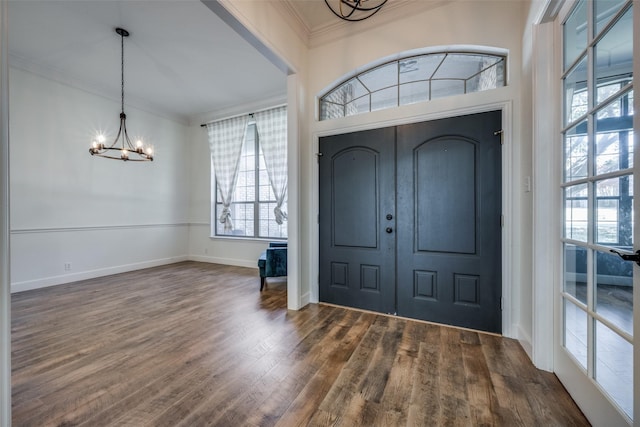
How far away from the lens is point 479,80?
2.45 m

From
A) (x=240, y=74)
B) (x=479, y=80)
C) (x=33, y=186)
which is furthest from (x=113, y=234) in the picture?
(x=479, y=80)

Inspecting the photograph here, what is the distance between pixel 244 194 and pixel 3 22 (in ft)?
14.3

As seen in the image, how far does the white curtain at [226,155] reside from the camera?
205 inches

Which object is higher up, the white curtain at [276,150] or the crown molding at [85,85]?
the crown molding at [85,85]

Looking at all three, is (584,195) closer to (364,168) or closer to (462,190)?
(462,190)

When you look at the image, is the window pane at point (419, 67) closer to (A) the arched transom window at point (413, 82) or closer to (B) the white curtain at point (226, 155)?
(A) the arched transom window at point (413, 82)

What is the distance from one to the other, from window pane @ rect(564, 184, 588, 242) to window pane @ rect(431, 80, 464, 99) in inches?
53.9

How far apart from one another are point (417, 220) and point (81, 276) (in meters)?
5.18

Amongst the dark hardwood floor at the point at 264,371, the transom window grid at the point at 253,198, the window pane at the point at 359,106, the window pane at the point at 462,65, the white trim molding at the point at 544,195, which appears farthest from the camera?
the transom window grid at the point at 253,198

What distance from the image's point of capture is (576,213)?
1.54 m

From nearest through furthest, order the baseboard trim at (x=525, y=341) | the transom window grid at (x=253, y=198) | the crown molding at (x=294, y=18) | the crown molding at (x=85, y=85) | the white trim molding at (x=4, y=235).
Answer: the white trim molding at (x=4, y=235) → the baseboard trim at (x=525, y=341) → the crown molding at (x=294, y=18) → the crown molding at (x=85, y=85) → the transom window grid at (x=253, y=198)

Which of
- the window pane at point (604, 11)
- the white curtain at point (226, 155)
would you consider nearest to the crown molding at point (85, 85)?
the white curtain at point (226, 155)

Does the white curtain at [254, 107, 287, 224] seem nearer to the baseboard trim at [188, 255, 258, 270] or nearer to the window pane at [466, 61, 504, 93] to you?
the baseboard trim at [188, 255, 258, 270]

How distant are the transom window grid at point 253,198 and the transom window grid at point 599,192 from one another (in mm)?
4046
